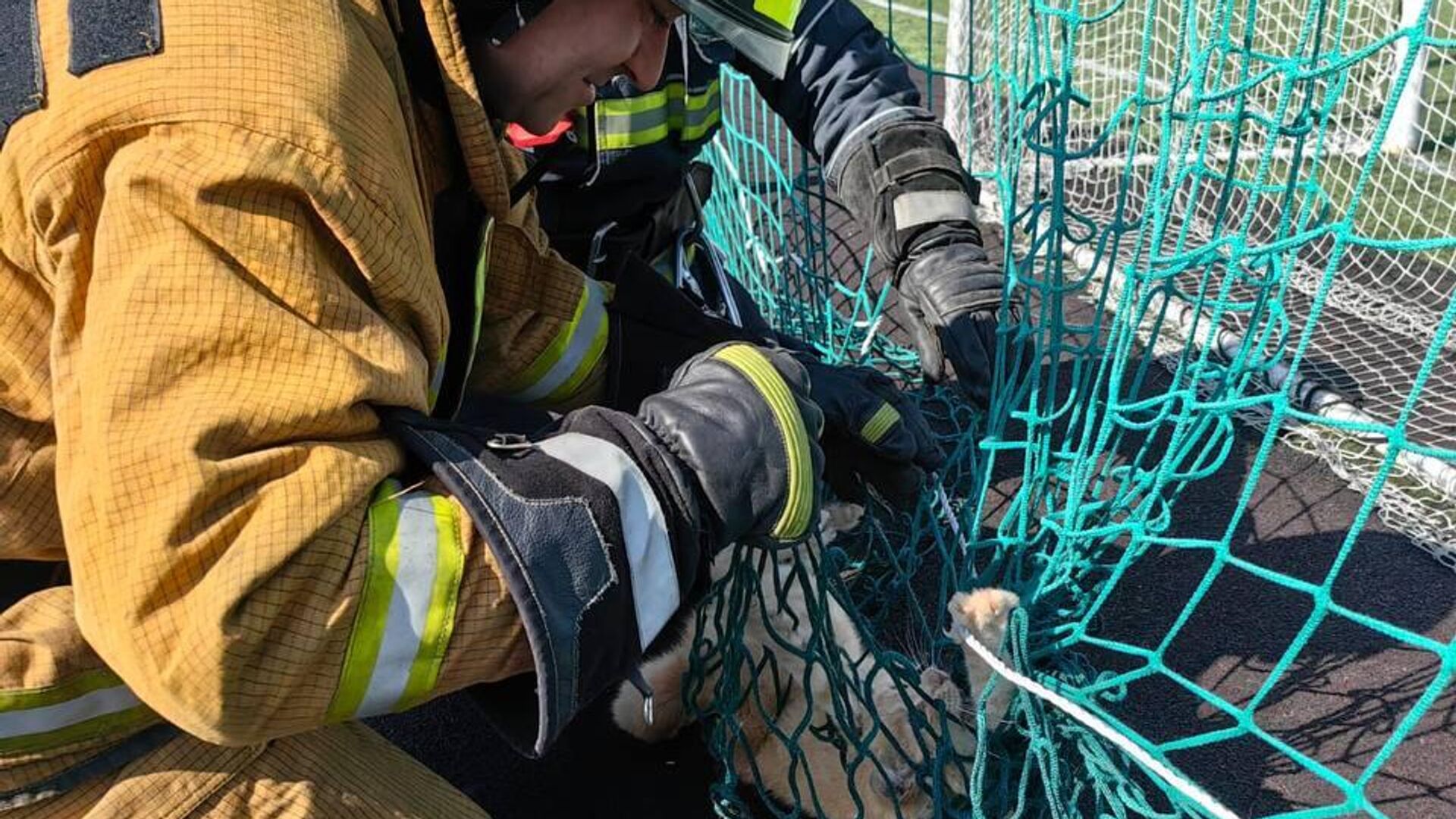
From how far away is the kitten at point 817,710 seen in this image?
2.06 metres

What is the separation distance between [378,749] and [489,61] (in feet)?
3.03

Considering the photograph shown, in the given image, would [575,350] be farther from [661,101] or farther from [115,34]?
[115,34]

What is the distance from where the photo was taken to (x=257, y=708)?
1190 mm

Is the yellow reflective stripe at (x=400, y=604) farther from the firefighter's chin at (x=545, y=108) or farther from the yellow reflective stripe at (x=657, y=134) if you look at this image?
the yellow reflective stripe at (x=657, y=134)

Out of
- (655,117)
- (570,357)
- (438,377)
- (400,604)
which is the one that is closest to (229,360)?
(400,604)

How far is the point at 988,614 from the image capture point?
1.91 metres

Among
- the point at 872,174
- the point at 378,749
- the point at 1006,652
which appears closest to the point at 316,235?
the point at 378,749

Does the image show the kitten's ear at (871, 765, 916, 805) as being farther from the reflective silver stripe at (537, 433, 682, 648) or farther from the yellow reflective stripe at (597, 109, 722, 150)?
the yellow reflective stripe at (597, 109, 722, 150)

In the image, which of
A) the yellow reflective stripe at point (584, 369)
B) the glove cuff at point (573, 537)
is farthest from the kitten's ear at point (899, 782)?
the glove cuff at point (573, 537)

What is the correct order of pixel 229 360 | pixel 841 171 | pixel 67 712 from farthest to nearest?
pixel 841 171 → pixel 67 712 → pixel 229 360

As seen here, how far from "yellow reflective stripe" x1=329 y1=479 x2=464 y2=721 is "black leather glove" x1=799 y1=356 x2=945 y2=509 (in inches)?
29.6

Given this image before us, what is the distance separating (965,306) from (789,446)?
103cm

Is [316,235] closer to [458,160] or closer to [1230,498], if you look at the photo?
[458,160]

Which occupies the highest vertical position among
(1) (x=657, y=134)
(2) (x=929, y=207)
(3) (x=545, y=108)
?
(3) (x=545, y=108)
